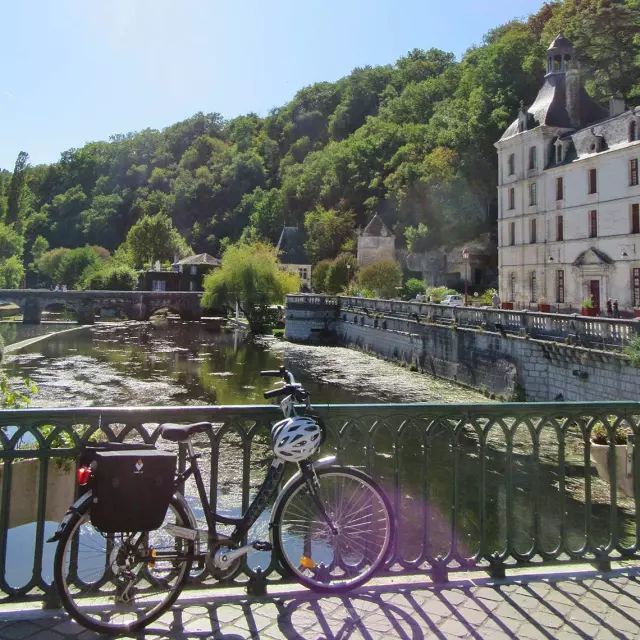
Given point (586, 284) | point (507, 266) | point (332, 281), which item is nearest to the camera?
point (586, 284)

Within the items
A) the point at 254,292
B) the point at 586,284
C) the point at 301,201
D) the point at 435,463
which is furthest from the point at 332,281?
the point at 435,463

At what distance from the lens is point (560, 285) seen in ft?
137

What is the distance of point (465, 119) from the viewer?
6153cm

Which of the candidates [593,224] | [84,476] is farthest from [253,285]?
[84,476]

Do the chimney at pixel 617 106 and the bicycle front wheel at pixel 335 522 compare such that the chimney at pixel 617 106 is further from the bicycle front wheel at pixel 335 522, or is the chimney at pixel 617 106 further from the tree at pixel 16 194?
the tree at pixel 16 194

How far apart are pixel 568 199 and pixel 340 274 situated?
3091 cm

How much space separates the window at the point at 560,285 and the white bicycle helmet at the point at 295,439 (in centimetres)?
4089

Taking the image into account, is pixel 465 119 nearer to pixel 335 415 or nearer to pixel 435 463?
pixel 435 463

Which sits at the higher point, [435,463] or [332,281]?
[332,281]

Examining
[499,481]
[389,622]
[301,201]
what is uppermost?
[301,201]

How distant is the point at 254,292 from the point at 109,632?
51.7 metres

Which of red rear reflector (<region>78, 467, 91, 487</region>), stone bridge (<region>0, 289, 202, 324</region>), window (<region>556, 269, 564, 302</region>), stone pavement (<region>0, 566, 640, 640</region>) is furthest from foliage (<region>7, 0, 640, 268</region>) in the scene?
red rear reflector (<region>78, 467, 91, 487</region>)

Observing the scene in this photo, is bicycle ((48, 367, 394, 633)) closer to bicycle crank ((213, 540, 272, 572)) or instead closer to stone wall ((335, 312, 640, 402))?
bicycle crank ((213, 540, 272, 572))

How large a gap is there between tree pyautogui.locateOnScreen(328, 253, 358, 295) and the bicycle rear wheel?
207ft
